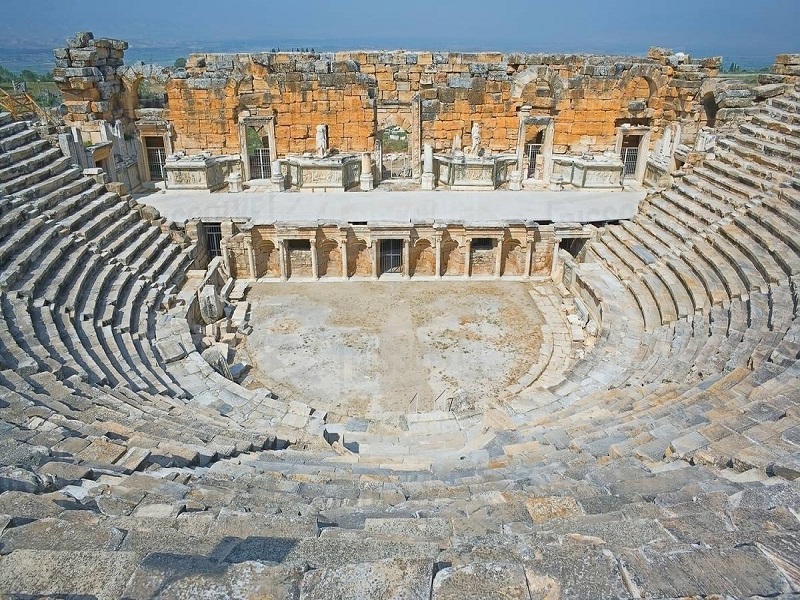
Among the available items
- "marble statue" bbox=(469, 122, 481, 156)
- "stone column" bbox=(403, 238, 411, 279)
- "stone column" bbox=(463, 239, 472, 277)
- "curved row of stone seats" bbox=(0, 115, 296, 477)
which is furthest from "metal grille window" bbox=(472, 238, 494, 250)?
"curved row of stone seats" bbox=(0, 115, 296, 477)

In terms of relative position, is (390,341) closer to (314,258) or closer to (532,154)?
(314,258)

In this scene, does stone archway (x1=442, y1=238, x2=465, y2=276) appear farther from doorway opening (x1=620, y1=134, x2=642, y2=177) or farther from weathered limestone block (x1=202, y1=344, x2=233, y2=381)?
doorway opening (x1=620, y1=134, x2=642, y2=177)

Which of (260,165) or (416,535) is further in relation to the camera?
(260,165)

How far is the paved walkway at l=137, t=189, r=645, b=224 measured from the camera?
16.4 meters

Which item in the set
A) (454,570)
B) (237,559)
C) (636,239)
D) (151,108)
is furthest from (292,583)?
(151,108)

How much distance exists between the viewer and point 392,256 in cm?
1647

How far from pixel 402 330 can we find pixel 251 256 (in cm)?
511

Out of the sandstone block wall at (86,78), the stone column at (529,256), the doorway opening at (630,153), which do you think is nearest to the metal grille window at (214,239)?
the sandstone block wall at (86,78)

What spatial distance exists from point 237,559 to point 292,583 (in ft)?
2.01

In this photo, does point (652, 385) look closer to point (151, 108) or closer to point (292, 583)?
point (292, 583)

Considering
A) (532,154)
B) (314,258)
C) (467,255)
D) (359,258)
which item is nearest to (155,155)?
(314,258)

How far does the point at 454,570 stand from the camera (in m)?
3.07

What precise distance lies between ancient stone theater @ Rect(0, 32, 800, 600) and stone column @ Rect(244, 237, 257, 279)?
178 mm

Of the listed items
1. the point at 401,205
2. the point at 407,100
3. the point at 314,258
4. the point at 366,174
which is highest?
the point at 407,100
